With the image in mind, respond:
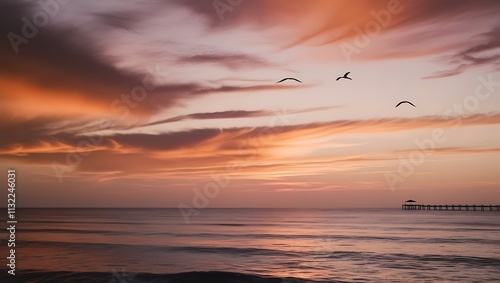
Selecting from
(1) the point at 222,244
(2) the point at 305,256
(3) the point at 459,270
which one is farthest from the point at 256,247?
(3) the point at 459,270

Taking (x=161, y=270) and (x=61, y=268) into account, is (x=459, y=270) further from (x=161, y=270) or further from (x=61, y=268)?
(x=61, y=268)

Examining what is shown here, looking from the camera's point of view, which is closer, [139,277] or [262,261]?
[139,277]

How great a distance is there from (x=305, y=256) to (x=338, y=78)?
18.0 metres

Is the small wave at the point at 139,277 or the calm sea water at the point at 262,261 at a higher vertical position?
the calm sea water at the point at 262,261

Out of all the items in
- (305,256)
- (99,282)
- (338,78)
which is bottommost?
(99,282)

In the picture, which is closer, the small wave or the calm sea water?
the small wave

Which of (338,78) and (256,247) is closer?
(338,78)

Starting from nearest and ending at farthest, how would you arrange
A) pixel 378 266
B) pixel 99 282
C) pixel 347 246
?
pixel 99 282 → pixel 378 266 → pixel 347 246

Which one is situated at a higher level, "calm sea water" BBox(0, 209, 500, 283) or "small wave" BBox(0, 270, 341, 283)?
"calm sea water" BBox(0, 209, 500, 283)

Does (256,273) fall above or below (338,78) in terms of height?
below

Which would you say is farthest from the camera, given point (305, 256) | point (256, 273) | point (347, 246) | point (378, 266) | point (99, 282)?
point (347, 246)

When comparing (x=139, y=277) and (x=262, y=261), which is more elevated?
(x=262, y=261)

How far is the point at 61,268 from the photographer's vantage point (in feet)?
108

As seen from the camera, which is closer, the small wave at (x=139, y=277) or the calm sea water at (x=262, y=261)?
the small wave at (x=139, y=277)
